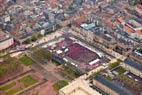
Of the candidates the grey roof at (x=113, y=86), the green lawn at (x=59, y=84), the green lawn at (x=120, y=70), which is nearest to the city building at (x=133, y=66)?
the green lawn at (x=120, y=70)

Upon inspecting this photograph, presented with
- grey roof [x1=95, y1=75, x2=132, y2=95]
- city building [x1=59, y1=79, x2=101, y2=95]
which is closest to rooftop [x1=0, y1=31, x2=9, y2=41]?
city building [x1=59, y1=79, x2=101, y2=95]

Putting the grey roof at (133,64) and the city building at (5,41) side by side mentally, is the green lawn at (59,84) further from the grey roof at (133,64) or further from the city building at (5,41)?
the city building at (5,41)

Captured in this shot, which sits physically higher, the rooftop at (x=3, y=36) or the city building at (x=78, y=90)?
the rooftop at (x=3, y=36)

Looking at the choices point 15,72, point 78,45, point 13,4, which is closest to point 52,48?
point 78,45

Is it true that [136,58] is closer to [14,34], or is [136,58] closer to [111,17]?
[111,17]

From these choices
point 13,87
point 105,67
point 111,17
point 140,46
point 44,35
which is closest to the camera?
point 13,87

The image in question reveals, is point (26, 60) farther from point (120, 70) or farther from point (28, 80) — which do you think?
point (120, 70)
